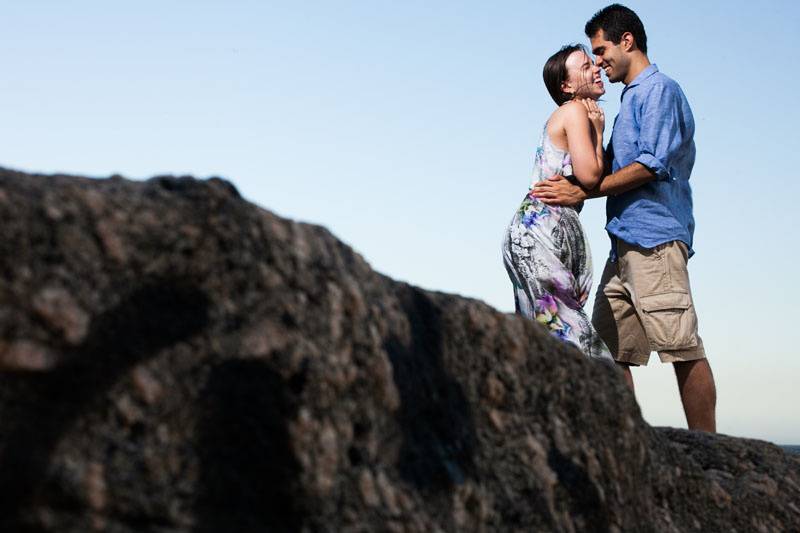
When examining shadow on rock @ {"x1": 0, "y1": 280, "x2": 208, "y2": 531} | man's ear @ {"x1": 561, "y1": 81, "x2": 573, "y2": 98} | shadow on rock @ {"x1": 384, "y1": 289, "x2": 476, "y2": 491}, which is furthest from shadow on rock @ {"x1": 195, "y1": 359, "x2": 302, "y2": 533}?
man's ear @ {"x1": 561, "y1": 81, "x2": 573, "y2": 98}

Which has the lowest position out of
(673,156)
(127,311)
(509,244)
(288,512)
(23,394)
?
(288,512)

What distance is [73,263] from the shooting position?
1.69 meters

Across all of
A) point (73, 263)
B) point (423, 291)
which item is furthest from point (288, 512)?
point (423, 291)

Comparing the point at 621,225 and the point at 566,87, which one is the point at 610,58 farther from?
the point at 621,225

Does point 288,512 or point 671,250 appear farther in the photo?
point 671,250

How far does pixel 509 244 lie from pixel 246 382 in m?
3.28

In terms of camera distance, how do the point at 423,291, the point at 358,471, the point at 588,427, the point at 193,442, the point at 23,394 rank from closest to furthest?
the point at 23,394 < the point at 193,442 < the point at 358,471 < the point at 423,291 < the point at 588,427

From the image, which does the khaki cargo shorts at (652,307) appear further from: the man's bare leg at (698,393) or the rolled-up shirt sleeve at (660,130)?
the rolled-up shirt sleeve at (660,130)

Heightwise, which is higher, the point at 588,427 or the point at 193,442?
the point at 588,427

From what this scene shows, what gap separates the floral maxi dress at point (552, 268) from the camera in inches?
189

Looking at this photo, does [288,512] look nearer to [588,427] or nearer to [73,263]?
[73,263]

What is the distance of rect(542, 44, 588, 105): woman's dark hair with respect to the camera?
5.35 metres

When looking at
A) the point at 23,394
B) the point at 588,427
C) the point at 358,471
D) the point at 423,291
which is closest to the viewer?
the point at 23,394

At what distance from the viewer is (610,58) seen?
5.56 m
